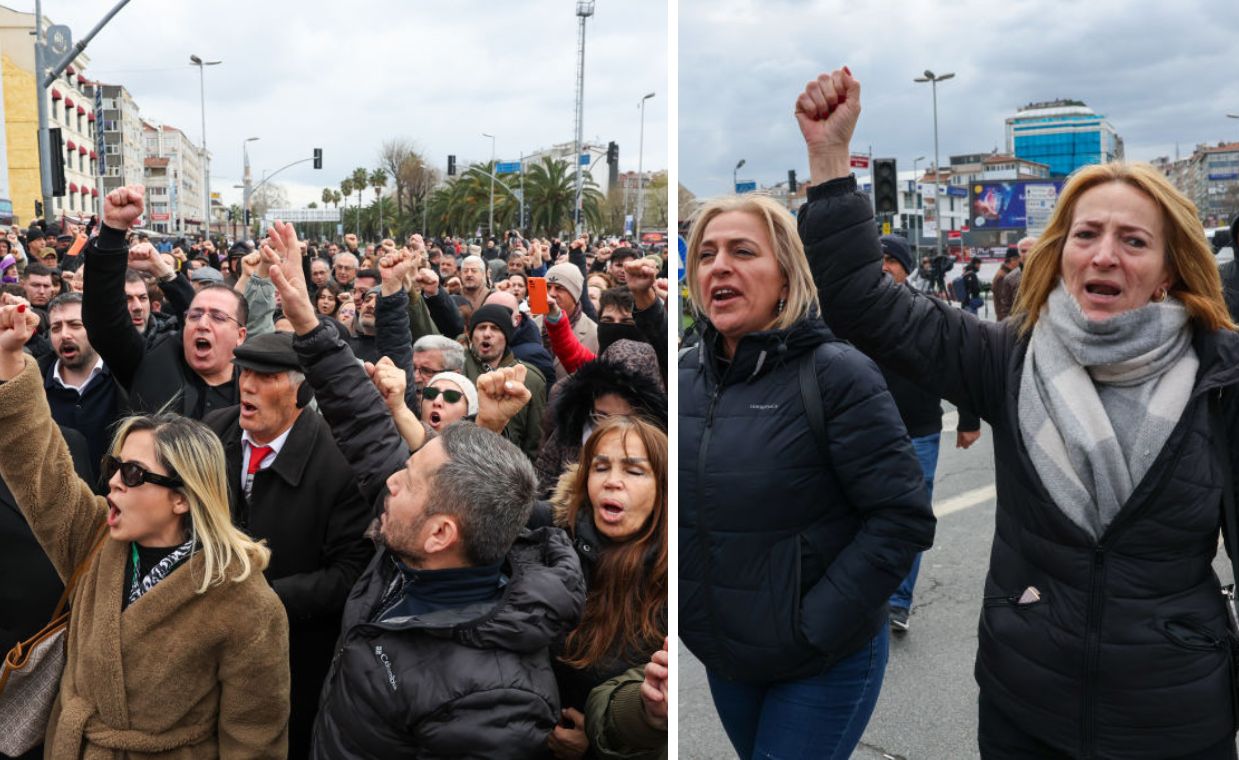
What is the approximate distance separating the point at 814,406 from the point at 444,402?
6.47ft

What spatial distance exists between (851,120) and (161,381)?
2.98 meters

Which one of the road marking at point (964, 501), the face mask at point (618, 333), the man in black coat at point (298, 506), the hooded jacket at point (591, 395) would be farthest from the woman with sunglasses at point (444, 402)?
the road marking at point (964, 501)

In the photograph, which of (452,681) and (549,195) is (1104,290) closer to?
(452,681)

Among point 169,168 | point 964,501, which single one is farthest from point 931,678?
point 169,168

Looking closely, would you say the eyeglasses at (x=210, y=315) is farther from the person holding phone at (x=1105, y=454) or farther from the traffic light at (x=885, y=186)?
the traffic light at (x=885, y=186)

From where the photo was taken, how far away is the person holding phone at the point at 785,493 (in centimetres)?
236

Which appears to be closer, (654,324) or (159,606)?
(159,606)

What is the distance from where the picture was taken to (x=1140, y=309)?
85.6 inches

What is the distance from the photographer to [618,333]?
4.86 metres

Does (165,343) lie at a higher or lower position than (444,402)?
higher

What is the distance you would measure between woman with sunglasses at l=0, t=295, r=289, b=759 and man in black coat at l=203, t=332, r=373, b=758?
0.33 meters

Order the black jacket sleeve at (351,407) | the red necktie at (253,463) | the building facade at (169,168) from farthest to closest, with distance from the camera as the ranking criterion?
1. the building facade at (169,168)
2. the red necktie at (253,463)
3. the black jacket sleeve at (351,407)

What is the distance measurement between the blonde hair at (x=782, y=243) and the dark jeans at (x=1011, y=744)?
0.96m

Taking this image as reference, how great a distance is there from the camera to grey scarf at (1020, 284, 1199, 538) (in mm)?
2160
